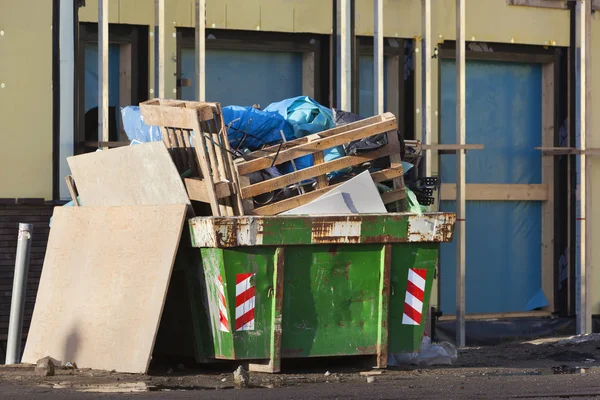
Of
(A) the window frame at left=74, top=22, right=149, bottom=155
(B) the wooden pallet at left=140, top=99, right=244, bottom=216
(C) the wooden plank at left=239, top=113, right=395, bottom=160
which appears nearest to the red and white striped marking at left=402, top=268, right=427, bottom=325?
(C) the wooden plank at left=239, top=113, right=395, bottom=160

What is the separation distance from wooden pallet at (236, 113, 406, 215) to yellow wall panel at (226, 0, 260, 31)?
13.3 feet

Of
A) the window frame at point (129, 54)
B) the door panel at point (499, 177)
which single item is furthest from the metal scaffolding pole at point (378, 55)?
the window frame at point (129, 54)

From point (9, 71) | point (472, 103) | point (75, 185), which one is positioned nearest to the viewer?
point (75, 185)

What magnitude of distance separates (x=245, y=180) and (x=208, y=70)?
4.61 m

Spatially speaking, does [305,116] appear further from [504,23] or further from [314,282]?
[504,23]

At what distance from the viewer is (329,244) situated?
27.8ft

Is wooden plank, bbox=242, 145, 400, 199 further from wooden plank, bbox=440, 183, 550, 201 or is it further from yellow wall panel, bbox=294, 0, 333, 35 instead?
wooden plank, bbox=440, 183, 550, 201

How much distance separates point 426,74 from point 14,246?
179 inches

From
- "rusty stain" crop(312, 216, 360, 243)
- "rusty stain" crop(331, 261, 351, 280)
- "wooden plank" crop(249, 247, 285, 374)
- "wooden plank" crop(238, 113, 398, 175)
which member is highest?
"wooden plank" crop(238, 113, 398, 175)

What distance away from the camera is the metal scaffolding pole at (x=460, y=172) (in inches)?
509

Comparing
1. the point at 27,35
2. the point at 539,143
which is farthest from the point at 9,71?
the point at 539,143

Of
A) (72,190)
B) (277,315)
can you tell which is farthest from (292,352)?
(72,190)

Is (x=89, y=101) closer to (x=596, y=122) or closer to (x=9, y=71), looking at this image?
(x=9, y=71)

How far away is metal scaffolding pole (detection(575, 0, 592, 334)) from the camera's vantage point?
1370 cm
